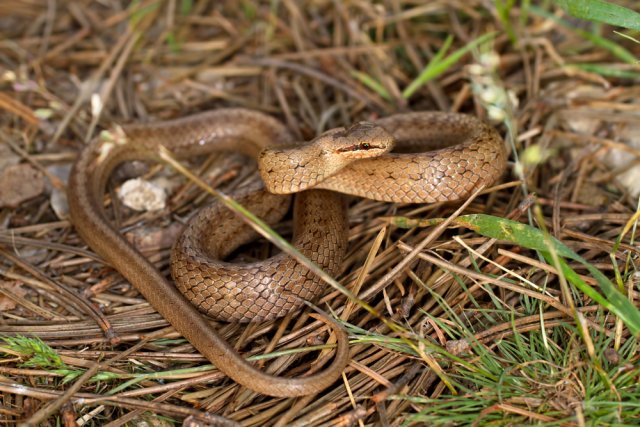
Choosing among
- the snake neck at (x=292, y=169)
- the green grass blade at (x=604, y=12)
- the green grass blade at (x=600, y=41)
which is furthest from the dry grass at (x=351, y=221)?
the green grass blade at (x=604, y=12)

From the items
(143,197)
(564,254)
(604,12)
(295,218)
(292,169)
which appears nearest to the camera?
(564,254)

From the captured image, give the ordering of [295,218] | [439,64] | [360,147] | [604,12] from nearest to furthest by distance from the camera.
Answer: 1. [604,12]
2. [360,147]
3. [295,218]
4. [439,64]

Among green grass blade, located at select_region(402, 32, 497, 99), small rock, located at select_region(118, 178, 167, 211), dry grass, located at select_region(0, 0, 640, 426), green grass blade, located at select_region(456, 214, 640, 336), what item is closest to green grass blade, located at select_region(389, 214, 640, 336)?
green grass blade, located at select_region(456, 214, 640, 336)

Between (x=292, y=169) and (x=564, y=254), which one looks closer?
(x=564, y=254)

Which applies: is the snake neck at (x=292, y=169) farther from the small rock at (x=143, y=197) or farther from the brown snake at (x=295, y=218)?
the small rock at (x=143, y=197)

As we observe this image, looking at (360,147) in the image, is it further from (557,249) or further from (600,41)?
(600,41)

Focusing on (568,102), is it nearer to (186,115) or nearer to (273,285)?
(273,285)

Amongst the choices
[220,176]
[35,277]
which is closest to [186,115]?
[220,176]

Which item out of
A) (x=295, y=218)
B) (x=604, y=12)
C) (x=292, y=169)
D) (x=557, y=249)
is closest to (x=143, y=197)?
(x=295, y=218)
